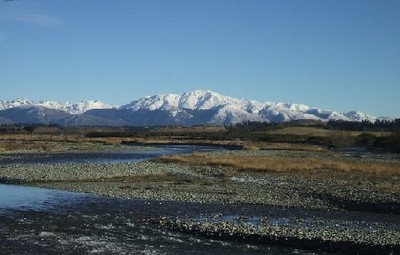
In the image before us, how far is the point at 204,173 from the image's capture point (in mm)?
54188

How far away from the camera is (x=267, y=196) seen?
35531 mm

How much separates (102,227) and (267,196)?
14453 mm

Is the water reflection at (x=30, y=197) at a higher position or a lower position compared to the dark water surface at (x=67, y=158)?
higher

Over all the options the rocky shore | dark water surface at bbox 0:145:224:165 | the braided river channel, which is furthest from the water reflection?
dark water surface at bbox 0:145:224:165

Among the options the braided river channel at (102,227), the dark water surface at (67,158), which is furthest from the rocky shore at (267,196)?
the dark water surface at (67,158)

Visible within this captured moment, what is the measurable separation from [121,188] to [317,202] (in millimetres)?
15168

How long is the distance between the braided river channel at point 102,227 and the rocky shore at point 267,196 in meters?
1.19

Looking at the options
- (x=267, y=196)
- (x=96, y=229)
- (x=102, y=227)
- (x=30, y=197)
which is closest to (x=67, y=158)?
(x=30, y=197)

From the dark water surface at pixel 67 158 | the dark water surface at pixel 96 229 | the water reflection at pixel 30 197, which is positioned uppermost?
the dark water surface at pixel 96 229

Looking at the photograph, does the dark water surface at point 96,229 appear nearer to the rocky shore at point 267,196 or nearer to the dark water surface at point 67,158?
the rocky shore at point 267,196

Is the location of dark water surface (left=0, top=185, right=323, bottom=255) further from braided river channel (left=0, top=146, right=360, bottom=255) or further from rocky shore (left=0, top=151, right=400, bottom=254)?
rocky shore (left=0, top=151, right=400, bottom=254)

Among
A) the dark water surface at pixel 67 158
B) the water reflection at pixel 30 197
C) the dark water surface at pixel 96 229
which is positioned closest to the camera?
the dark water surface at pixel 96 229

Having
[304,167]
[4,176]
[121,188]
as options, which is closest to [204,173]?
[304,167]

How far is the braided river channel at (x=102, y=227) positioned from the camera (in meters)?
20.3
